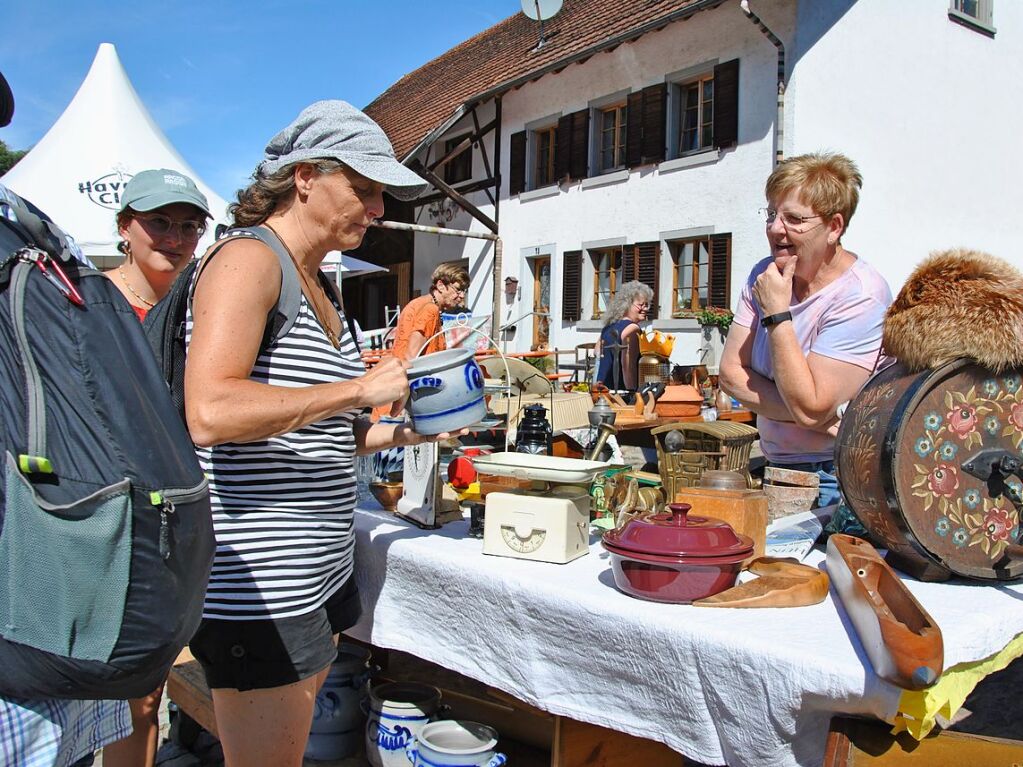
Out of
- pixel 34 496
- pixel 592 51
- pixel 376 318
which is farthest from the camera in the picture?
pixel 376 318

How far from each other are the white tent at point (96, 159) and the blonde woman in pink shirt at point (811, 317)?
21.6 ft

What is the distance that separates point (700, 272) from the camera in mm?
11438

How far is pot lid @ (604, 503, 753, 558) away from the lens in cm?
155

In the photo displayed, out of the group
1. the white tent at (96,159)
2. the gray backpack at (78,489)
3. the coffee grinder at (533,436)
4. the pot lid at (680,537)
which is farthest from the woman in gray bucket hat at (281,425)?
the white tent at (96,159)

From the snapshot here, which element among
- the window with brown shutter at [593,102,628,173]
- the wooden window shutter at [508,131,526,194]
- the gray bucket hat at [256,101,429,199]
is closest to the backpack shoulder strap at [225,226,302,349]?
the gray bucket hat at [256,101,429,199]

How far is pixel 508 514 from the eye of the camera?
75.2 inches

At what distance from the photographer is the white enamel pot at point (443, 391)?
5.33 ft

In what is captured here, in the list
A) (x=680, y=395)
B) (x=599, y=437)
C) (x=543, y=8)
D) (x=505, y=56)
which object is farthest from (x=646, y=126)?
(x=599, y=437)

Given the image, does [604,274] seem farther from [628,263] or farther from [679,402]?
[679,402]

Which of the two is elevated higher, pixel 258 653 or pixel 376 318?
pixel 376 318

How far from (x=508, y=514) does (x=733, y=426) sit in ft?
2.39

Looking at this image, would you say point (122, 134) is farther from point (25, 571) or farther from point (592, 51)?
point (25, 571)

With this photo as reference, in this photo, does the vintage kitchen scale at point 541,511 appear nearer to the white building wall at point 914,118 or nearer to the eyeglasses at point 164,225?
the eyeglasses at point 164,225

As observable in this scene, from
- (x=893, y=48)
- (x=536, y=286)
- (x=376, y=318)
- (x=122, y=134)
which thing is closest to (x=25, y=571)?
(x=122, y=134)
